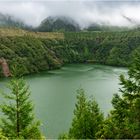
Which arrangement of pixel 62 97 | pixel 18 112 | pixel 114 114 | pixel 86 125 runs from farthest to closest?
pixel 62 97 → pixel 86 125 → pixel 114 114 → pixel 18 112

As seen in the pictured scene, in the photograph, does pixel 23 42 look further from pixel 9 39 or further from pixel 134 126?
pixel 134 126

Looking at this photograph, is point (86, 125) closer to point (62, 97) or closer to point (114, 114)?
point (114, 114)

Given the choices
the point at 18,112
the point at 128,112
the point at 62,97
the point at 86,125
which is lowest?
the point at 86,125

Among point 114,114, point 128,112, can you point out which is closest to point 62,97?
point 114,114

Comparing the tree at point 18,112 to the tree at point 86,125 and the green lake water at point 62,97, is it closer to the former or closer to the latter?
the tree at point 86,125

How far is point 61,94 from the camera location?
9906cm

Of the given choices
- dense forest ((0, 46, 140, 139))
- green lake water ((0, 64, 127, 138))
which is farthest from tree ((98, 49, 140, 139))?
green lake water ((0, 64, 127, 138))

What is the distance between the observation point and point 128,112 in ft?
102

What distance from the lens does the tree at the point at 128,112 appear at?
29992mm

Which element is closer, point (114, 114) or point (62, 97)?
point (114, 114)

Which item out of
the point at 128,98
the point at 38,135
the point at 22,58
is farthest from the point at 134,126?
the point at 22,58

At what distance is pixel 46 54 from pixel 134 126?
170393mm

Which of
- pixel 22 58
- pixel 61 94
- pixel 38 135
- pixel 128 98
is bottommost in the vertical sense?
pixel 38 135

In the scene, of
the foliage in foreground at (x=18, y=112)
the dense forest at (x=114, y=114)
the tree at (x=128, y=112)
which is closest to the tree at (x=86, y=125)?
the dense forest at (x=114, y=114)
